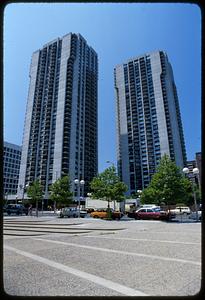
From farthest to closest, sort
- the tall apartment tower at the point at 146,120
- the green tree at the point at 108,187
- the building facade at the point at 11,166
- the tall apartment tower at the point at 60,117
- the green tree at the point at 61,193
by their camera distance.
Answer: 1. the building facade at the point at 11,166
2. the tall apartment tower at the point at 146,120
3. the tall apartment tower at the point at 60,117
4. the green tree at the point at 61,193
5. the green tree at the point at 108,187

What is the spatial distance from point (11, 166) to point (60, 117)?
47.9 metres

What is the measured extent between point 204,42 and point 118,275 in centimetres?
466

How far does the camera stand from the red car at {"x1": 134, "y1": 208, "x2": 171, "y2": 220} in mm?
29312

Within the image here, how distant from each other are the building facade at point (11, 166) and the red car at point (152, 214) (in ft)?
356

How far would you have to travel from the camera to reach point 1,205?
369 cm

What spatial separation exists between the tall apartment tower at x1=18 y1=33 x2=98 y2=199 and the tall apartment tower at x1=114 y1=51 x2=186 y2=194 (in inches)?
721

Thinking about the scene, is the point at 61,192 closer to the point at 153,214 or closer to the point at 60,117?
the point at 153,214

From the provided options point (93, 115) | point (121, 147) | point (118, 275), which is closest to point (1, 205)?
point (118, 275)

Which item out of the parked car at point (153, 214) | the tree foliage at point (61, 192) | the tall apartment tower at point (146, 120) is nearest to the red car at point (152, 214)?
the parked car at point (153, 214)

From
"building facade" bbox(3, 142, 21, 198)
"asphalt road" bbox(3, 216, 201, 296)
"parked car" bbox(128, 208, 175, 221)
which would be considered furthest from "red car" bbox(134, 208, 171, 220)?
"building facade" bbox(3, 142, 21, 198)

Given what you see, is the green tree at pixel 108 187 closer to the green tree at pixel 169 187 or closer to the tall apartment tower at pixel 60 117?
the green tree at pixel 169 187

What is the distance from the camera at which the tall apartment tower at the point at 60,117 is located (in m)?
100

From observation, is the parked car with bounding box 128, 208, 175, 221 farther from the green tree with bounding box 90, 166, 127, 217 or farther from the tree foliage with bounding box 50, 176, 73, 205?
the tree foliage with bounding box 50, 176, 73, 205

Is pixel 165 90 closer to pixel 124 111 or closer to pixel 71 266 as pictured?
pixel 124 111
